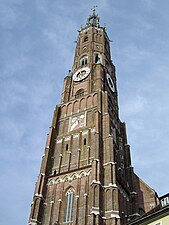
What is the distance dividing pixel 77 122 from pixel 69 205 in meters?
15.1

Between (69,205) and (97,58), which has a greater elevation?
(97,58)

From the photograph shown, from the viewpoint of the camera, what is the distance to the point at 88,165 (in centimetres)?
3947

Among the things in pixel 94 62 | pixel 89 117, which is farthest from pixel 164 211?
pixel 94 62

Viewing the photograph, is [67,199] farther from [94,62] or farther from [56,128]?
[94,62]

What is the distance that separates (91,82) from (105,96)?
245 inches

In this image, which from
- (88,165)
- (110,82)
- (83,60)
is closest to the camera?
(88,165)

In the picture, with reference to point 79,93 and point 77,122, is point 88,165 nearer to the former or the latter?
point 77,122

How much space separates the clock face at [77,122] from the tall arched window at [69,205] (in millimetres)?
11967

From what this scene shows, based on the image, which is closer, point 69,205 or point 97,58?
point 69,205

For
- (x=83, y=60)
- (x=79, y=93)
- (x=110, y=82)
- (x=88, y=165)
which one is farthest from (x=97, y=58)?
(x=88, y=165)

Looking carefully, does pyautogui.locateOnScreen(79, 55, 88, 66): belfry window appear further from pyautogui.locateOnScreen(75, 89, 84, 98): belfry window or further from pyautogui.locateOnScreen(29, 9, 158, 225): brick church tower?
pyautogui.locateOnScreen(75, 89, 84, 98): belfry window

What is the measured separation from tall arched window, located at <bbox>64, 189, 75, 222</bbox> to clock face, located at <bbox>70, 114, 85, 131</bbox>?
39.3ft

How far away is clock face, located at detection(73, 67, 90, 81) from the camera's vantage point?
58.3 m

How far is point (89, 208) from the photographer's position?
3497cm
